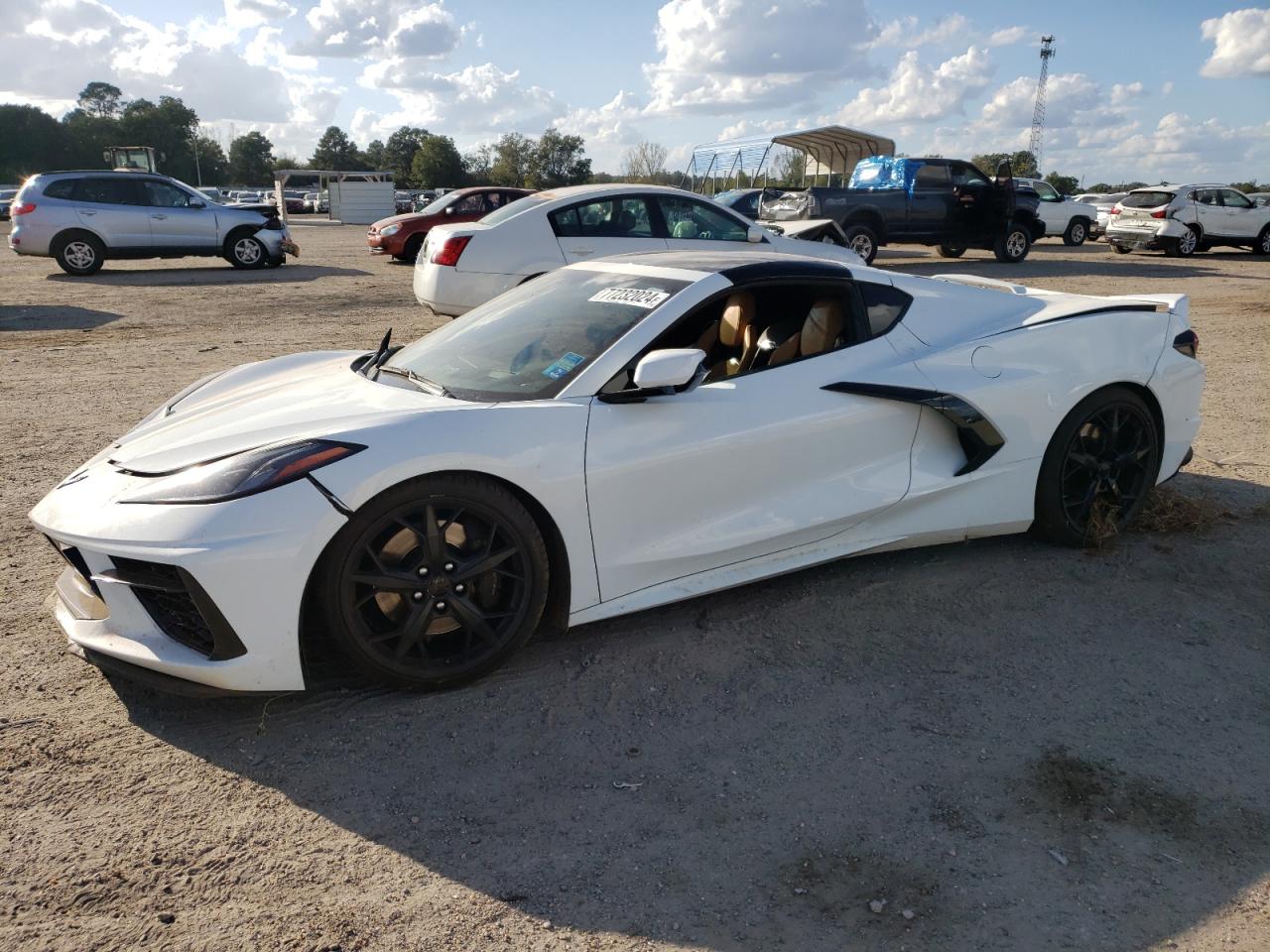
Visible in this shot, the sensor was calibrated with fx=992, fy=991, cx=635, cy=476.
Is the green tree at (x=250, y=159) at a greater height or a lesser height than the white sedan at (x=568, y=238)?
greater

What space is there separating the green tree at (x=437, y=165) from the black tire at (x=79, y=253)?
75356 mm

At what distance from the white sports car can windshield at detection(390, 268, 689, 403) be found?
0.02m

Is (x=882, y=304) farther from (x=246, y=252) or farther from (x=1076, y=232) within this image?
(x=1076, y=232)

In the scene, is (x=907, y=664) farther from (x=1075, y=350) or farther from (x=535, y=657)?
(x=1075, y=350)

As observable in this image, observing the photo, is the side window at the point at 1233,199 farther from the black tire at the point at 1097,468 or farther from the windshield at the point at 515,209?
the black tire at the point at 1097,468

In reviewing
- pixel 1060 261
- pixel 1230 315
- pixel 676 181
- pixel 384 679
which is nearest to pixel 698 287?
pixel 384 679

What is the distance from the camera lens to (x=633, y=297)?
3.90m

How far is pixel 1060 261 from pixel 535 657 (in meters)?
19.9

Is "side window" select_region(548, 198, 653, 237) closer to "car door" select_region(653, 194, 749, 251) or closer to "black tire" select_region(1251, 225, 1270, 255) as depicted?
"car door" select_region(653, 194, 749, 251)

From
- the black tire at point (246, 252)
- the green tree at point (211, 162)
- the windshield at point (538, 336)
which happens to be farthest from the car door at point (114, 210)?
the green tree at point (211, 162)

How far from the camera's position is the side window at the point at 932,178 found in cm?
1867

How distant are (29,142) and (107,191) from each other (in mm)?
90346

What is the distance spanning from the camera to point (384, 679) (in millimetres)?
3199

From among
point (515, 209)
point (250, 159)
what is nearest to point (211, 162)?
point (250, 159)
